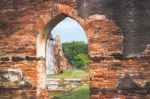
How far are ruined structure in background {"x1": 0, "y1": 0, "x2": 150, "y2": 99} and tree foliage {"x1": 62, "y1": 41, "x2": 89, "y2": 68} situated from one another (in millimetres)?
44911

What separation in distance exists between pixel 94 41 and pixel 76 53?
5437 cm

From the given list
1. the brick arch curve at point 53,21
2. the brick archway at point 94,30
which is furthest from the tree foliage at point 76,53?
the brick archway at point 94,30

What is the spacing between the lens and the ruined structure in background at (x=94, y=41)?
9438mm

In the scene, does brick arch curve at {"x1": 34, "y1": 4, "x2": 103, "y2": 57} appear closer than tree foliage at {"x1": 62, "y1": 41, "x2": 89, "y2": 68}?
Yes

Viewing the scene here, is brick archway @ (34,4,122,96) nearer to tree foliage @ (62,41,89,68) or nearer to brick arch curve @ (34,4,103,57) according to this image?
brick arch curve @ (34,4,103,57)

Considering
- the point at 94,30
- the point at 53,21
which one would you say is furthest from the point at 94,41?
the point at 53,21

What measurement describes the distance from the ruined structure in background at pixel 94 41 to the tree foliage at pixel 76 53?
44911 millimetres

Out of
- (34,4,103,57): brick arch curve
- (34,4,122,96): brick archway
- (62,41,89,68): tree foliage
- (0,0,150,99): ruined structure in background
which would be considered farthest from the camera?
(62,41,89,68): tree foliage

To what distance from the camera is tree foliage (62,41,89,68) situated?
5719 centimetres

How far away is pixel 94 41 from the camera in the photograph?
387 inches

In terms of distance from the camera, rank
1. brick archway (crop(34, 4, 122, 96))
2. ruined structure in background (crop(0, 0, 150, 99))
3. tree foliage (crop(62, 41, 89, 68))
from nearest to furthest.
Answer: ruined structure in background (crop(0, 0, 150, 99))
brick archway (crop(34, 4, 122, 96))
tree foliage (crop(62, 41, 89, 68))

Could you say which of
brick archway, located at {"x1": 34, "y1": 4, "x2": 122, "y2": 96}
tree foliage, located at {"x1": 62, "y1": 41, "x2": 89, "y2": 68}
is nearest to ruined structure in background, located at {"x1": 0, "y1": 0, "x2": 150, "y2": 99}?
brick archway, located at {"x1": 34, "y1": 4, "x2": 122, "y2": 96}

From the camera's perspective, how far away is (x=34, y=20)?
10.4m

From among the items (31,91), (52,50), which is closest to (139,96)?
(31,91)
